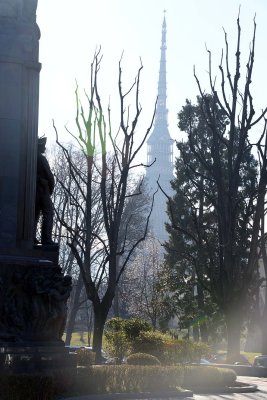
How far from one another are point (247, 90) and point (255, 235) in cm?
520

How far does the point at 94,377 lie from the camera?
55.8 ft

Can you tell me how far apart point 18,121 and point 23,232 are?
2.09 metres

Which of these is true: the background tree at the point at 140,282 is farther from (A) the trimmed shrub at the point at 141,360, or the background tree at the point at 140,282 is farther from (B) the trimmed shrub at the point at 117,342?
(A) the trimmed shrub at the point at 141,360

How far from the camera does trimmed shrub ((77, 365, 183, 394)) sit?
1661cm

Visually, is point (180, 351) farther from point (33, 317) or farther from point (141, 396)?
point (33, 317)

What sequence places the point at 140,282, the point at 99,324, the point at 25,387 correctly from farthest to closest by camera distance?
1. the point at 140,282
2. the point at 99,324
3. the point at 25,387

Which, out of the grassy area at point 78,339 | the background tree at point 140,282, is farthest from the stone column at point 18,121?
the grassy area at point 78,339

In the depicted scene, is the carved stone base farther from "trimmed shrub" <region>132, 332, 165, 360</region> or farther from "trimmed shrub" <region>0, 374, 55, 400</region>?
"trimmed shrub" <region>132, 332, 165, 360</region>

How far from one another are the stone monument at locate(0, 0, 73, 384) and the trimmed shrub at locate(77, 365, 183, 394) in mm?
1210

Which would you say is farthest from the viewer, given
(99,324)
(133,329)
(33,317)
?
(99,324)

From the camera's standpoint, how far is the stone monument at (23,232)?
15.1 meters

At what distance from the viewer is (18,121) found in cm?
1608

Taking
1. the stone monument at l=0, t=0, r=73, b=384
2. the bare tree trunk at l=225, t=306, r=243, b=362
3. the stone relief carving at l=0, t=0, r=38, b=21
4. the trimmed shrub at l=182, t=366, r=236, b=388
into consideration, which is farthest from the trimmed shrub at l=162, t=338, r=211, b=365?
the stone relief carving at l=0, t=0, r=38, b=21

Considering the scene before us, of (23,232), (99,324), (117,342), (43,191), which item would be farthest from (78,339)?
(23,232)
